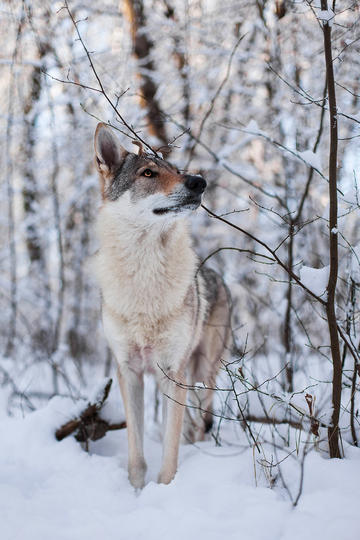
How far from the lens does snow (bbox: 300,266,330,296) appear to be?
7.32ft

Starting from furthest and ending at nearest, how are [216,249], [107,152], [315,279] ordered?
[216,249] < [107,152] < [315,279]

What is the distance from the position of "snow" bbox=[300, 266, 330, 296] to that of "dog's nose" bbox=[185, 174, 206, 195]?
0.96 metres

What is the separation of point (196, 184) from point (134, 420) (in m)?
1.64

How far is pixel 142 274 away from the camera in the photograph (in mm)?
3146

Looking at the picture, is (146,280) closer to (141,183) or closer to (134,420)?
(141,183)

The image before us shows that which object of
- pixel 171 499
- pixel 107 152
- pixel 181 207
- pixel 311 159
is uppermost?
pixel 107 152

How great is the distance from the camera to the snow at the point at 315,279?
2.23m

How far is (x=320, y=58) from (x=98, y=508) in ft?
14.8

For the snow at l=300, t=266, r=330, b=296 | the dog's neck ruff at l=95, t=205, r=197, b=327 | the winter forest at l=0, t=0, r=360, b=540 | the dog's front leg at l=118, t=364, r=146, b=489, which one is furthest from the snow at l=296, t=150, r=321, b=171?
the dog's front leg at l=118, t=364, r=146, b=489

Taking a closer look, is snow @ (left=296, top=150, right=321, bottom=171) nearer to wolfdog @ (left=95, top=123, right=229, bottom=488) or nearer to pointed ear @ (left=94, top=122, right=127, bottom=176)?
wolfdog @ (left=95, top=123, right=229, bottom=488)

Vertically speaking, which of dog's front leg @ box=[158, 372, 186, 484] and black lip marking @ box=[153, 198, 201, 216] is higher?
black lip marking @ box=[153, 198, 201, 216]

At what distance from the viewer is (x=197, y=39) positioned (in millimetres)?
6684

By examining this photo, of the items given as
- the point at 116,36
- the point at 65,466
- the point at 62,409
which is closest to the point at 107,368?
the point at 62,409

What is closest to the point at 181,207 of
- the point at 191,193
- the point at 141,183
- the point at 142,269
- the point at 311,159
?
the point at 191,193
